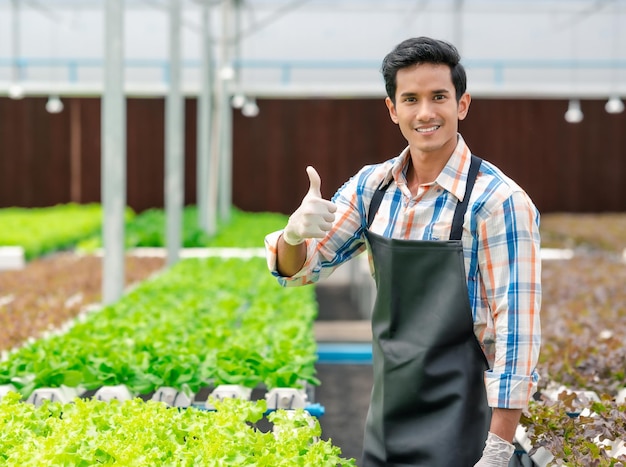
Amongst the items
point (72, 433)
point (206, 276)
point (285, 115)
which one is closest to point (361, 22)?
point (285, 115)

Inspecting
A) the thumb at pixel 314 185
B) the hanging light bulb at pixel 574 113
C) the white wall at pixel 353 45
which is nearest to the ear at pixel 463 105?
the thumb at pixel 314 185

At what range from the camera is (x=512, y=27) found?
23.7 m

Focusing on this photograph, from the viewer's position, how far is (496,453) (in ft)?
7.42

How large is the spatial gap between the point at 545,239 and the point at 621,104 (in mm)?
7875

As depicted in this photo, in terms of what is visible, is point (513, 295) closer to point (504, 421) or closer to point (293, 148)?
point (504, 421)

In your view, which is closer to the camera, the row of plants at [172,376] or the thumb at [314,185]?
the thumb at [314,185]

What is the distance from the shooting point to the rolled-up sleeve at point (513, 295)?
7.36 ft

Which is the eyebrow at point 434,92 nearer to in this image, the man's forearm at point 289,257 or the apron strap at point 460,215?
the apron strap at point 460,215

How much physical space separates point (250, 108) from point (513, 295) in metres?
18.8

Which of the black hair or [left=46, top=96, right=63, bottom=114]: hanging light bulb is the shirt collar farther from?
[left=46, top=96, right=63, bottom=114]: hanging light bulb

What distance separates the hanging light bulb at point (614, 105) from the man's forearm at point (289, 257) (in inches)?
763

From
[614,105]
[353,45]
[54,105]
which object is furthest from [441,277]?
[353,45]

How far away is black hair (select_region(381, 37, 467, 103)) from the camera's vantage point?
94.7 inches

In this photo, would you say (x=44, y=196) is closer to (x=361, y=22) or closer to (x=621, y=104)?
(x=361, y=22)
